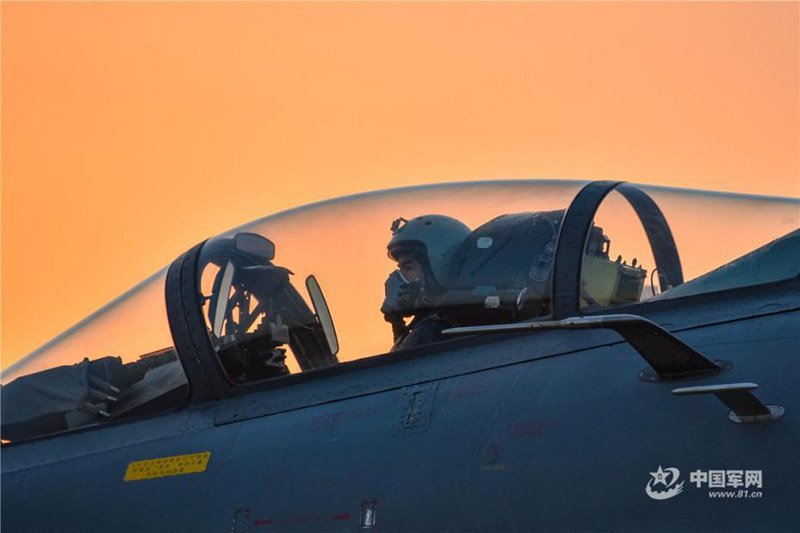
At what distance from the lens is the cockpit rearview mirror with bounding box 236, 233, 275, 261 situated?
686cm

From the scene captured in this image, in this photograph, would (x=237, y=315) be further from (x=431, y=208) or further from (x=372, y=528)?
(x=372, y=528)

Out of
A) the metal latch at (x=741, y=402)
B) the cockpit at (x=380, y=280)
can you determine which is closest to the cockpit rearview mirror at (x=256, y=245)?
the cockpit at (x=380, y=280)

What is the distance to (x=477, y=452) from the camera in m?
5.21

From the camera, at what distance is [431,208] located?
653cm

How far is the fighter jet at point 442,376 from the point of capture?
475cm

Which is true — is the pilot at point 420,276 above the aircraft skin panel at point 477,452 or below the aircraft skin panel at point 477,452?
above

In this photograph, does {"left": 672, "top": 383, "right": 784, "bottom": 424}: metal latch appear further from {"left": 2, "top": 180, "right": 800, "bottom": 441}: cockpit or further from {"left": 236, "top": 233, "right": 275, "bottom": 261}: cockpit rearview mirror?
{"left": 236, "top": 233, "right": 275, "bottom": 261}: cockpit rearview mirror

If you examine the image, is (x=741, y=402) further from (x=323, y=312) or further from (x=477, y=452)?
(x=323, y=312)

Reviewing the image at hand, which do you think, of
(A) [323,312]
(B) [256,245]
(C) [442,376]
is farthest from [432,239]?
(B) [256,245]

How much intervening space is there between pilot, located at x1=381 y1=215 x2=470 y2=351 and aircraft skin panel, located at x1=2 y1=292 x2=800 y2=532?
0.24 metres

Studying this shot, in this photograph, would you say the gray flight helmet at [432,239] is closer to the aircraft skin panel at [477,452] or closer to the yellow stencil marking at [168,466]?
the aircraft skin panel at [477,452]

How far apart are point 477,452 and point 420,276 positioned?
1291mm

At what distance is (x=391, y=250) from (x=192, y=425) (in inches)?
54.0

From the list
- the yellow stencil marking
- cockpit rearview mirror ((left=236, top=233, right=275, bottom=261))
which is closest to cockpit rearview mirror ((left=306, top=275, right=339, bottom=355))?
cockpit rearview mirror ((left=236, top=233, right=275, bottom=261))
